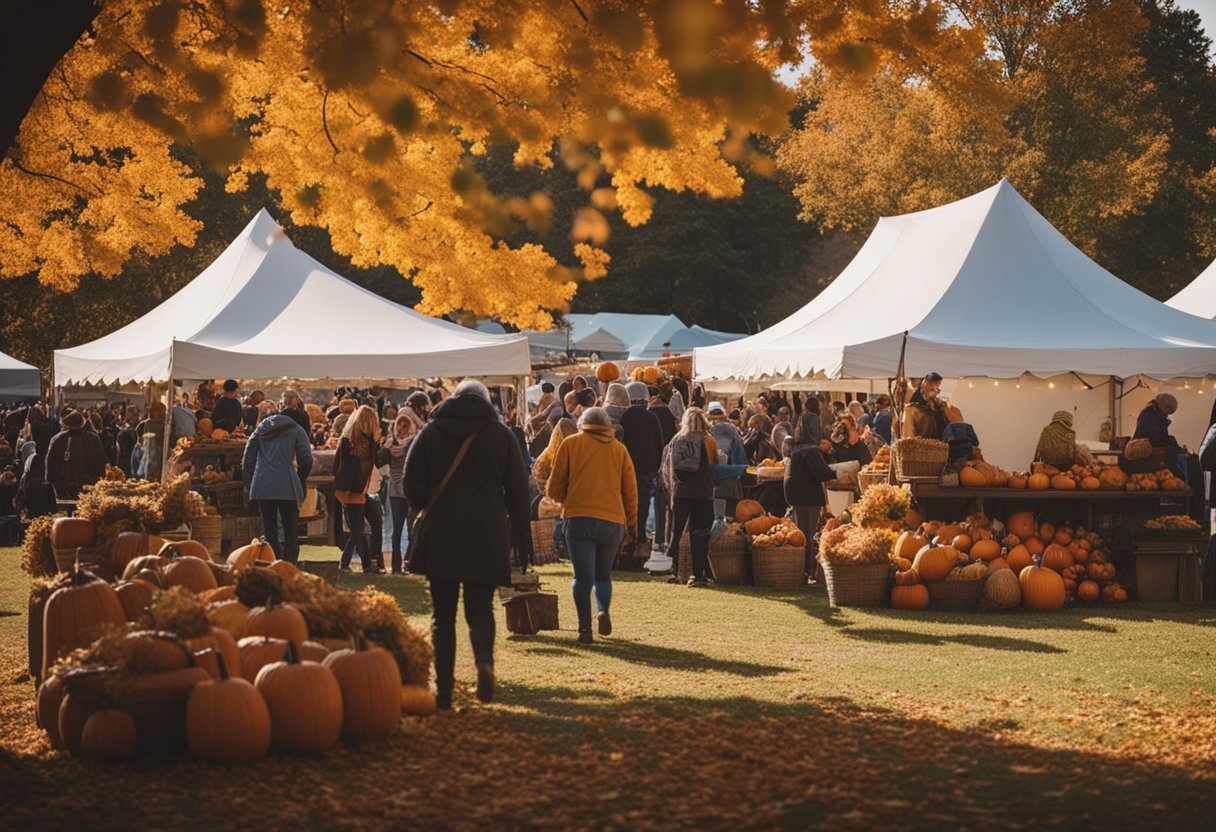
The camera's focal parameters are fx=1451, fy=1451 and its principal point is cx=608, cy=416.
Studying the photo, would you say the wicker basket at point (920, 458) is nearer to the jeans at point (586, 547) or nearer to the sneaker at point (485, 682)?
the jeans at point (586, 547)

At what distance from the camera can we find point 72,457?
1834 cm

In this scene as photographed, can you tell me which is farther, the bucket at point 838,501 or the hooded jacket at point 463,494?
the bucket at point 838,501

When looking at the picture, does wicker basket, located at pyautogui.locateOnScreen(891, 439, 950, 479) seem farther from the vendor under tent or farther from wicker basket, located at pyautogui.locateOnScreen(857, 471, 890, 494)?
the vendor under tent

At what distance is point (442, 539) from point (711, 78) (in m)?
3.16

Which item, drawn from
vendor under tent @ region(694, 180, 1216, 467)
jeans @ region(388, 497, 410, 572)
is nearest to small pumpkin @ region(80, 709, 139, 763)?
jeans @ region(388, 497, 410, 572)

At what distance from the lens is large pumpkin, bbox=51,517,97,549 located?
991cm

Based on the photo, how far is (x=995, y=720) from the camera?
25.8 feet

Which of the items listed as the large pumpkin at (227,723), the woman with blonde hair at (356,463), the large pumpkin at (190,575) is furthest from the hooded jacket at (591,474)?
the woman with blonde hair at (356,463)

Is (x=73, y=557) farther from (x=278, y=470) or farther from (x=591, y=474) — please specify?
(x=278, y=470)

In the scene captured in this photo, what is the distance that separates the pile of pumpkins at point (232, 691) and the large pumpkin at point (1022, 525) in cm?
811

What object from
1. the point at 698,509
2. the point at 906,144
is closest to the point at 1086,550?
the point at 698,509

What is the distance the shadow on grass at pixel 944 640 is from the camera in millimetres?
10797

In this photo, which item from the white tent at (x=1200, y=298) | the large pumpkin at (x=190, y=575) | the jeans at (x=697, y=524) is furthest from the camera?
the white tent at (x=1200, y=298)

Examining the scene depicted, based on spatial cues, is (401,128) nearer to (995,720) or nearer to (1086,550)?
(995,720)
